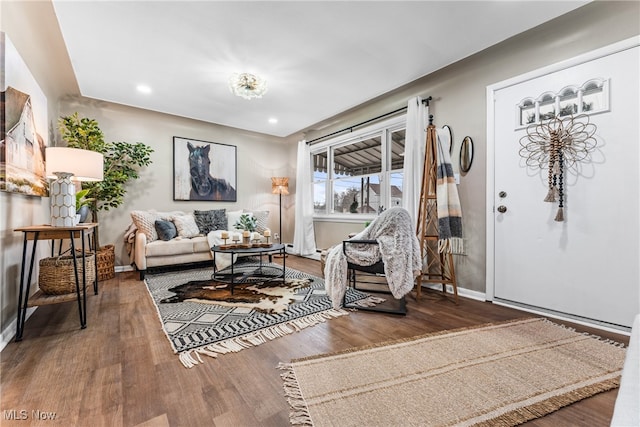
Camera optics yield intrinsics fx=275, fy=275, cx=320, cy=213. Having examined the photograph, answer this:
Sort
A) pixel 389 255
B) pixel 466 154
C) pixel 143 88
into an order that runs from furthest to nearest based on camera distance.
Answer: pixel 143 88
pixel 466 154
pixel 389 255

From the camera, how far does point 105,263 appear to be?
11.4ft

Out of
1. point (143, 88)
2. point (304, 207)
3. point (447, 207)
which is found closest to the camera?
point (447, 207)

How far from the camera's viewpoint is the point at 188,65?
2.90 metres

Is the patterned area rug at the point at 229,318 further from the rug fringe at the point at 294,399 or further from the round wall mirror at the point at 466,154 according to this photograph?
the round wall mirror at the point at 466,154

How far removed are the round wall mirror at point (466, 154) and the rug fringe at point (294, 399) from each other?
2.56 metres

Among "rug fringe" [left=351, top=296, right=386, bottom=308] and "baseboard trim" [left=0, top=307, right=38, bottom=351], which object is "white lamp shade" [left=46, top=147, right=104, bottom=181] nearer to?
"baseboard trim" [left=0, top=307, right=38, bottom=351]

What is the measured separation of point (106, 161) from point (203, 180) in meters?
1.39

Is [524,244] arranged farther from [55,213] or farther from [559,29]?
[55,213]

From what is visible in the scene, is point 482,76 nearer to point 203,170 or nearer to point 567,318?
point 567,318

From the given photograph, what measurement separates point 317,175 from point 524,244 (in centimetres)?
347

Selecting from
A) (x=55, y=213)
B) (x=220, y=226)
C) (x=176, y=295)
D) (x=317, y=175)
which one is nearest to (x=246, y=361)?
(x=176, y=295)

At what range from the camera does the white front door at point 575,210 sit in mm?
2000

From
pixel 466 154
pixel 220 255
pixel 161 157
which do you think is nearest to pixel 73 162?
Result: pixel 220 255

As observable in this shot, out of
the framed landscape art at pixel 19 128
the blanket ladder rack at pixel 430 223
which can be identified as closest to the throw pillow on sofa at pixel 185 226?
the framed landscape art at pixel 19 128
